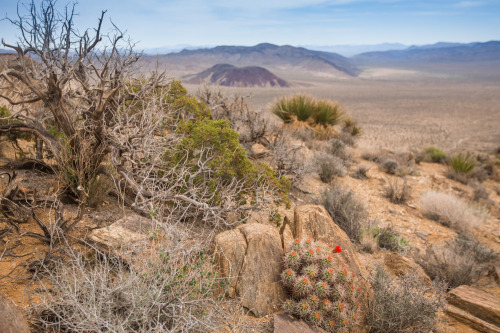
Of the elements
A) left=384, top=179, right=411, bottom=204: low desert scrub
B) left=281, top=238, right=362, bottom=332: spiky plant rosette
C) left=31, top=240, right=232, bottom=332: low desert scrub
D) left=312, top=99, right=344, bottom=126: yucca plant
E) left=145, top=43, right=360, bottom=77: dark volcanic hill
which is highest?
left=145, top=43, right=360, bottom=77: dark volcanic hill

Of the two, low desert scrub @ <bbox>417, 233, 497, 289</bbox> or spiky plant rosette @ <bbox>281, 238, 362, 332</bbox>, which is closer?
spiky plant rosette @ <bbox>281, 238, 362, 332</bbox>

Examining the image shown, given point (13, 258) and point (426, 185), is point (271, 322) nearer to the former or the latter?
point (13, 258)

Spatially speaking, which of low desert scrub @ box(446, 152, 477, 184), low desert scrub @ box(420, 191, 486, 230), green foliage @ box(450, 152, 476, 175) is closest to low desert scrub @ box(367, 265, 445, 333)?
low desert scrub @ box(420, 191, 486, 230)

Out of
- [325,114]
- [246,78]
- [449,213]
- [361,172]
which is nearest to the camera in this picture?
[449,213]

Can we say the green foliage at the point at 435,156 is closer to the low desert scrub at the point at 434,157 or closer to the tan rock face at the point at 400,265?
the low desert scrub at the point at 434,157

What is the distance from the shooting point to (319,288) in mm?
3092

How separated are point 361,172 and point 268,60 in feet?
415

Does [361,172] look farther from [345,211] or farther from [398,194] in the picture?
[345,211]

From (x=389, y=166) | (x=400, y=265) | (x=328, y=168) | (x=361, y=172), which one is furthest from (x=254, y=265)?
(x=389, y=166)

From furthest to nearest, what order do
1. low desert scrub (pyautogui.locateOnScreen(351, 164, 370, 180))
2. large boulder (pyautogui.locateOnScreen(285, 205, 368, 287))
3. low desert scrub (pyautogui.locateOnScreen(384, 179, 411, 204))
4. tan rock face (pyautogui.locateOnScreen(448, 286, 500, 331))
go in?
low desert scrub (pyautogui.locateOnScreen(351, 164, 370, 180)), low desert scrub (pyautogui.locateOnScreen(384, 179, 411, 204)), large boulder (pyautogui.locateOnScreen(285, 205, 368, 287)), tan rock face (pyautogui.locateOnScreen(448, 286, 500, 331))

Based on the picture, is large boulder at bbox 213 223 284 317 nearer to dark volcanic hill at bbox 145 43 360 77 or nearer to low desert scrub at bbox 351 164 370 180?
low desert scrub at bbox 351 164 370 180

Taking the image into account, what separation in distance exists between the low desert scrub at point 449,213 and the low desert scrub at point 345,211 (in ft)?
6.31

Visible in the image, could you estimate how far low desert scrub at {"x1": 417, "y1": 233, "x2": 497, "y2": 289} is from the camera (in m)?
4.66

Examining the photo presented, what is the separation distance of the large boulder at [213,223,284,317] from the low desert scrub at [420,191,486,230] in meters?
4.86
